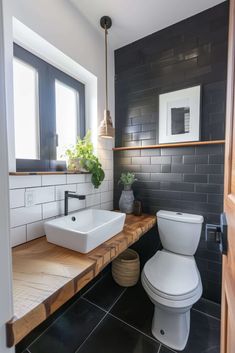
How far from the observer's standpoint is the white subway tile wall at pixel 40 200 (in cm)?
105

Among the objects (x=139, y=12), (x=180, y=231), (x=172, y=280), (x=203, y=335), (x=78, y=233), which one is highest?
(x=139, y=12)

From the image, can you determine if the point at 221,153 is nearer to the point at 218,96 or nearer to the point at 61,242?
the point at 218,96

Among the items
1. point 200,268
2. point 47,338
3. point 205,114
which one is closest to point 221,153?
point 205,114

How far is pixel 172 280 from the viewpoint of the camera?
1196 mm

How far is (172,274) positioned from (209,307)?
621 millimetres

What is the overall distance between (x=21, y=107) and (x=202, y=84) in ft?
4.92

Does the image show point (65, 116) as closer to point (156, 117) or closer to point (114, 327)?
point (156, 117)

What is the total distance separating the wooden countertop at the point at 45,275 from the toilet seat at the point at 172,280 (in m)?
0.34

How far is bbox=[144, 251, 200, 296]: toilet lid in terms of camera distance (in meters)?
1.12

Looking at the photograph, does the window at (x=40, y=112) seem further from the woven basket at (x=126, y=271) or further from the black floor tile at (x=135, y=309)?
the black floor tile at (x=135, y=309)

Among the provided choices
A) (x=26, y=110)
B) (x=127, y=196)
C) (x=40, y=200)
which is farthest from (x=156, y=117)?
(x=40, y=200)

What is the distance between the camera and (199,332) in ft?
4.20

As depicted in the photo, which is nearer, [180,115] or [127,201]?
[180,115]

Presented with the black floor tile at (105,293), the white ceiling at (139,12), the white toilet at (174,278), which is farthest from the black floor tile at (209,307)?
the white ceiling at (139,12)
